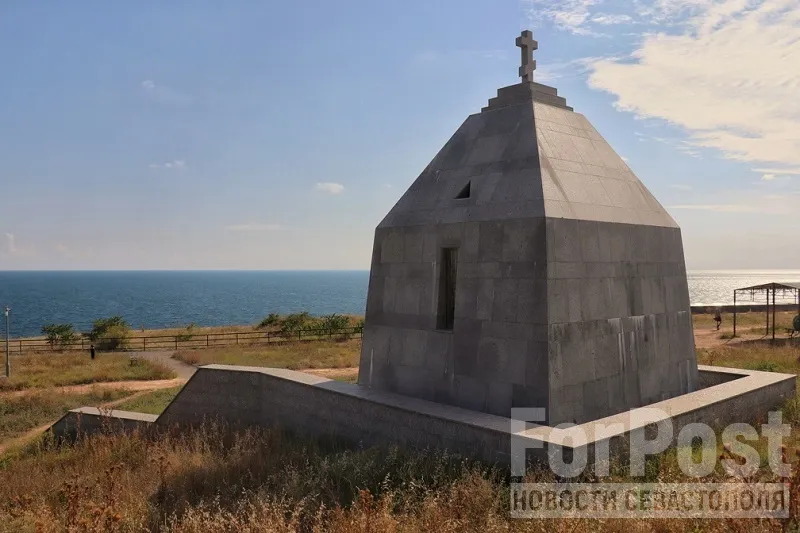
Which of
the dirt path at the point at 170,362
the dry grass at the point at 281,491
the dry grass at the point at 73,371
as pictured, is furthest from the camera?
the dirt path at the point at 170,362

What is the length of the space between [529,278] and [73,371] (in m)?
21.1

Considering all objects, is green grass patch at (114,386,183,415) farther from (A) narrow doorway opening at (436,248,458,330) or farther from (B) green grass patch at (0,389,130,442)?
(A) narrow doorway opening at (436,248,458,330)

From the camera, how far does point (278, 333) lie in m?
32.8

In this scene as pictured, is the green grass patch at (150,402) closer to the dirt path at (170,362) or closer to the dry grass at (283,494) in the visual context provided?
the dirt path at (170,362)

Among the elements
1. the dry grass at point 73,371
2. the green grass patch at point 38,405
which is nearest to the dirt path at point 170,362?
the dry grass at point 73,371

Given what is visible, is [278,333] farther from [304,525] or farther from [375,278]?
[304,525]

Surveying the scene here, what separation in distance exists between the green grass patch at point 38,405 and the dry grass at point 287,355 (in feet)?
17.9

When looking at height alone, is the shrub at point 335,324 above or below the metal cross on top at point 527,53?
below

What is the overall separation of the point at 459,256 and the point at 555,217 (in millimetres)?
1682

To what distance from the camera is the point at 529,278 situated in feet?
26.5

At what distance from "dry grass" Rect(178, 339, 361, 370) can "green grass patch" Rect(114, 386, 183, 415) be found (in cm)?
446

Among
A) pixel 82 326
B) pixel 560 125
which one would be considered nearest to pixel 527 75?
pixel 560 125

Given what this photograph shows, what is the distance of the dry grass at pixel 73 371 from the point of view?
21.0m

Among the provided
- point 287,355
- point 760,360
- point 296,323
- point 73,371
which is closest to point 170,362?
point 73,371
